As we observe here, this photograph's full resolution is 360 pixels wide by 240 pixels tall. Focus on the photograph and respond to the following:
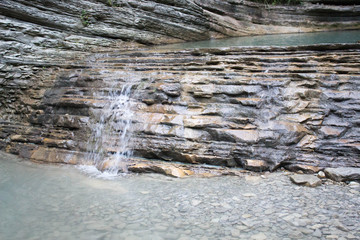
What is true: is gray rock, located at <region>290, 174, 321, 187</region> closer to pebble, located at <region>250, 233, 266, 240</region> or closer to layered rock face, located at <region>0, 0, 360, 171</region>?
layered rock face, located at <region>0, 0, 360, 171</region>

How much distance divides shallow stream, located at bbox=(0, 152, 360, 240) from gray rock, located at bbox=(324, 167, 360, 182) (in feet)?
0.63

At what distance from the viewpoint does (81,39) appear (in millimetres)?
9000

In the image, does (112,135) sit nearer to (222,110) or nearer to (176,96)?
(176,96)

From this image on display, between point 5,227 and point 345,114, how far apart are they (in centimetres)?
549

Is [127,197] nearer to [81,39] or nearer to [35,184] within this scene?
[35,184]

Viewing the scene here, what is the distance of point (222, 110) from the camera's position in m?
5.18

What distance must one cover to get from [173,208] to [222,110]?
239 centimetres

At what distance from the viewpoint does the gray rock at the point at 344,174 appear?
12.9ft

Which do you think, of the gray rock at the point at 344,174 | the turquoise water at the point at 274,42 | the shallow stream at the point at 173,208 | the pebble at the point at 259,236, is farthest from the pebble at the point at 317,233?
the turquoise water at the point at 274,42

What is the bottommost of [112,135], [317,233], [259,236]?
[112,135]

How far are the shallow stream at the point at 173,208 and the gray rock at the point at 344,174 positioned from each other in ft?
0.63

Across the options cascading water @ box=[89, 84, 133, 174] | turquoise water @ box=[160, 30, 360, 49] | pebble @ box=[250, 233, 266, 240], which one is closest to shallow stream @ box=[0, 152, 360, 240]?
pebble @ box=[250, 233, 266, 240]

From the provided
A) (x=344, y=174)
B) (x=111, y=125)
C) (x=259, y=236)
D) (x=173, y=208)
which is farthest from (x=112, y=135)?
(x=344, y=174)

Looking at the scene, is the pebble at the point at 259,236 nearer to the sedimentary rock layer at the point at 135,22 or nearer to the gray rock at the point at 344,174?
the gray rock at the point at 344,174
